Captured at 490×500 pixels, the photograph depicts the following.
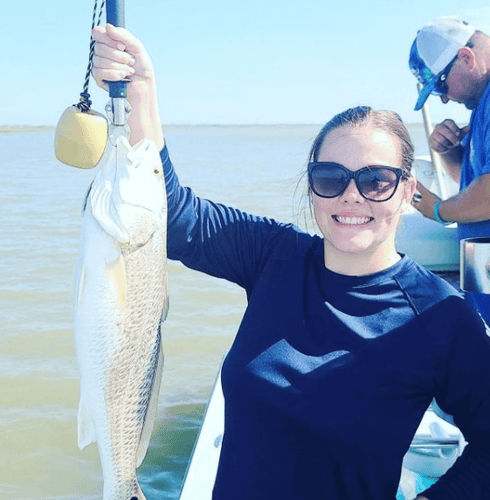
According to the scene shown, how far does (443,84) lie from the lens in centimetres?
364

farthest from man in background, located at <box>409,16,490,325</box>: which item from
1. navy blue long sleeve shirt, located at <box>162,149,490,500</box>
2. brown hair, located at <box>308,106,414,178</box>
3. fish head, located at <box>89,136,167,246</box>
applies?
fish head, located at <box>89,136,167,246</box>

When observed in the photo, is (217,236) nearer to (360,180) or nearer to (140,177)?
(140,177)

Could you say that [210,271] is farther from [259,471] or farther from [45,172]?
[45,172]

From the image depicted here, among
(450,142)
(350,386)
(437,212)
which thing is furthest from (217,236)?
(450,142)

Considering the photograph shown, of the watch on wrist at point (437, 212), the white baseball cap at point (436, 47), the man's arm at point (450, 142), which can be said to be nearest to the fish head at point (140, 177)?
the white baseball cap at point (436, 47)

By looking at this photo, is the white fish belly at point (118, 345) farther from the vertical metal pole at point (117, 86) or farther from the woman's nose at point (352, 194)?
the woman's nose at point (352, 194)

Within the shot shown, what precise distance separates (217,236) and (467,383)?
2.75ft

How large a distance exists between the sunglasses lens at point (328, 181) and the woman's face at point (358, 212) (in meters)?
0.02

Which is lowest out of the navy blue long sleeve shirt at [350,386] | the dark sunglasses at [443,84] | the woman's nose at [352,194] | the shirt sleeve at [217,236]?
the navy blue long sleeve shirt at [350,386]

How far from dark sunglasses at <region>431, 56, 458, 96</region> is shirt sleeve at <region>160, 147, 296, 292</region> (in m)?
1.77

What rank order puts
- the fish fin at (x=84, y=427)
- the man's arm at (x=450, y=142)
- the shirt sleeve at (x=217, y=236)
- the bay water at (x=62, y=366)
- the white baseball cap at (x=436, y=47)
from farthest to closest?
the bay water at (x=62, y=366), the man's arm at (x=450, y=142), the white baseball cap at (x=436, y=47), the shirt sleeve at (x=217, y=236), the fish fin at (x=84, y=427)

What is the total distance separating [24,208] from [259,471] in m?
14.7

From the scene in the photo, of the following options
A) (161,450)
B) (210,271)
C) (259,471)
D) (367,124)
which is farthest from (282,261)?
(161,450)

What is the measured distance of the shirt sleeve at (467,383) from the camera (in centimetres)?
190
